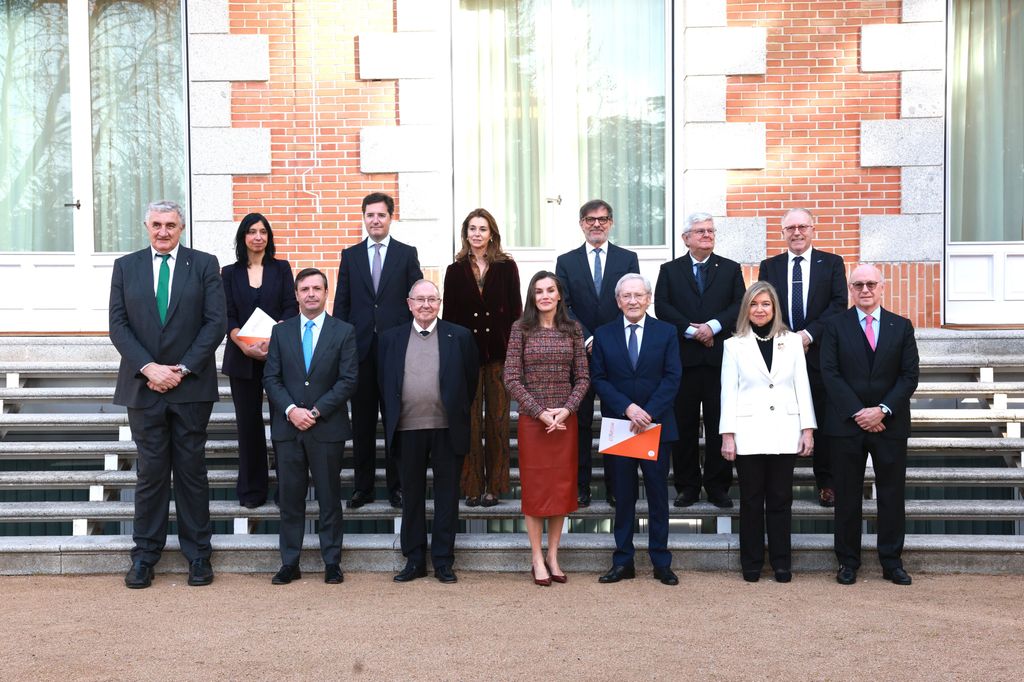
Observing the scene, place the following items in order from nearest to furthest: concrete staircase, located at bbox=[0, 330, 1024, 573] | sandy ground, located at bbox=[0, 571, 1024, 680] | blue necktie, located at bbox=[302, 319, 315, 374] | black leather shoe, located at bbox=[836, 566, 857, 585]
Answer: sandy ground, located at bbox=[0, 571, 1024, 680], black leather shoe, located at bbox=[836, 566, 857, 585], blue necktie, located at bbox=[302, 319, 315, 374], concrete staircase, located at bbox=[0, 330, 1024, 573]

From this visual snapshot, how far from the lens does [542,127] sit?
9.02 meters

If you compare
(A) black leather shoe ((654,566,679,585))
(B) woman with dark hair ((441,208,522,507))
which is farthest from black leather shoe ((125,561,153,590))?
(A) black leather shoe ((654,566,679,585))

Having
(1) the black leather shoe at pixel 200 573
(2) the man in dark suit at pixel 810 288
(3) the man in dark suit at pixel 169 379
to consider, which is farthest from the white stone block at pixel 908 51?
(1) the black leather shoe at pixel 200 573

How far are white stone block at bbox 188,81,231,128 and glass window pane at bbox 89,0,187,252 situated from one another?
733mm

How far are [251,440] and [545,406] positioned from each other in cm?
195

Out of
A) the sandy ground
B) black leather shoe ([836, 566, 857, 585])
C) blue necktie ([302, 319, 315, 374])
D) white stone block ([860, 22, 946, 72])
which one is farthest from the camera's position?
white stone block ([860, 22, 946, 72])

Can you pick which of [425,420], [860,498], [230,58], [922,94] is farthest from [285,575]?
[922,94]

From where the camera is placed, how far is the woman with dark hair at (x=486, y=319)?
626 centimetres

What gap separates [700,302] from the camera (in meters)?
6.32

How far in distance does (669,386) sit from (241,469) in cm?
276

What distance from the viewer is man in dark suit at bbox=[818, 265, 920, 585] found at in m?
5.66

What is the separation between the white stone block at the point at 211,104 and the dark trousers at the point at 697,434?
15.1ft

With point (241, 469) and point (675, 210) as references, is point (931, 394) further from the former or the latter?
point (241, 469)

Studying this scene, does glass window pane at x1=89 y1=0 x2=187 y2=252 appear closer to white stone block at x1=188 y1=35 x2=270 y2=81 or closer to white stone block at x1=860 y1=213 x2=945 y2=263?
white stone block at x1=188 y1=35 x2=270 y2=81
